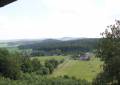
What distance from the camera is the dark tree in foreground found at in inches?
786

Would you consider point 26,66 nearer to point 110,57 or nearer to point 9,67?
point 9,67

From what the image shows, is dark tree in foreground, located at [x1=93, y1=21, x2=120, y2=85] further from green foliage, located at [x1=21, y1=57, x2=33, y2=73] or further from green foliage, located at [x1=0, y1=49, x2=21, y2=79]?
green foliage, located at [x1=21, y1=57, x2=33, y2=73]

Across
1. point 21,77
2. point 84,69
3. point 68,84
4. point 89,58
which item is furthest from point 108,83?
point 89,58

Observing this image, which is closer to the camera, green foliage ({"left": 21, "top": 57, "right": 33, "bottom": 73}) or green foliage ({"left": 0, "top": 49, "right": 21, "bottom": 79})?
green foliage ({"left": 0, "top": 49, "right": 21, "bottom": 79})

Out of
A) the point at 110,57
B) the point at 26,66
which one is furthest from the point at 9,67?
the point at 110,57

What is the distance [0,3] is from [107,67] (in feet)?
59.6

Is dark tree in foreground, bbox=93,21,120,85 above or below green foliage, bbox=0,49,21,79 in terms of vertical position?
above

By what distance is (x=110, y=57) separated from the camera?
2077 cm

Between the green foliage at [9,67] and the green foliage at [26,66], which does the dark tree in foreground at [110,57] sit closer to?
the green foliage at [9,67]

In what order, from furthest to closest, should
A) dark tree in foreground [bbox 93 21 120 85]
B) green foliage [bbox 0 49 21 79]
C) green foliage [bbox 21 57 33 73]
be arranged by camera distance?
green foliage [bbox 21 57 33 73] → green foliage [bbox 0 49 21 79] → dark tree in foreground [bbox 93 21 120 85]

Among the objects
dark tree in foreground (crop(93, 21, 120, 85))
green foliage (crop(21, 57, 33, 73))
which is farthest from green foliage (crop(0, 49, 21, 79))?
dark tree in foreground (crop(93, 21, 120, 85))

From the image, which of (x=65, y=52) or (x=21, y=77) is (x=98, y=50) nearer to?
(x=21, y=77)

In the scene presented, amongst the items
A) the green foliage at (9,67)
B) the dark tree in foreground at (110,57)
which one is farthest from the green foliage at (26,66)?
the dark tree in foreground at (110,57)

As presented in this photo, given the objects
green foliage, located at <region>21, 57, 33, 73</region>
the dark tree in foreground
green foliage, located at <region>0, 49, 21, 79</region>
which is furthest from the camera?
green foliage, located at <region>21, 57, 33, 73</region>
